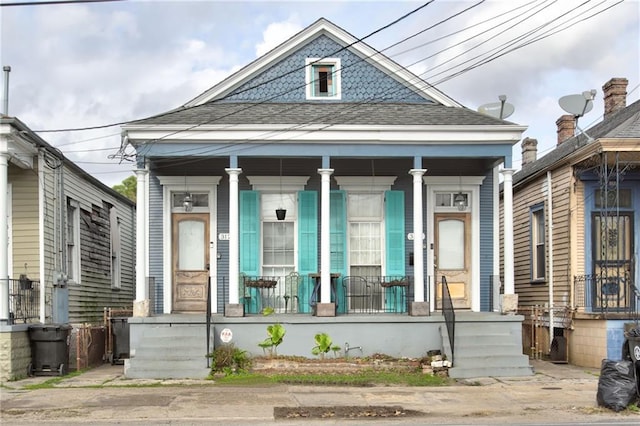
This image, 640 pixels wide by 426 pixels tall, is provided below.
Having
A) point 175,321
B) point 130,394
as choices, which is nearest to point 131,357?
point 175,321

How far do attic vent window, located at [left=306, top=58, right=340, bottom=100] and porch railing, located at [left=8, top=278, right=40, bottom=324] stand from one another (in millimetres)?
7310

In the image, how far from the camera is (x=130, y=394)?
13.0m

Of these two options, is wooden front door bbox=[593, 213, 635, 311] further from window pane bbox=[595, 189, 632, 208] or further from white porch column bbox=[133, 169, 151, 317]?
white porch column bbox=[133, 169, 151, 317]

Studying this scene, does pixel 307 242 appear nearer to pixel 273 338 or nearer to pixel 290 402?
pixel 273 338

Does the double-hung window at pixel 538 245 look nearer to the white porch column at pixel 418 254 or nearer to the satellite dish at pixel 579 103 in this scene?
the satellite dish at pixel 579 103

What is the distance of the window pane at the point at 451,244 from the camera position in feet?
61.0

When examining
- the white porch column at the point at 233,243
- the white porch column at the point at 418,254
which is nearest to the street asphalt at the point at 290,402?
the white porch column at the point at 418,254

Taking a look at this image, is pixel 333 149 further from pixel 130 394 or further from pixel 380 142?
pixel 130 394

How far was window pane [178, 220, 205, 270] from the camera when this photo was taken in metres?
18.3

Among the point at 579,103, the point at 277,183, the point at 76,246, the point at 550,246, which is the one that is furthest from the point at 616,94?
the point at 76,246

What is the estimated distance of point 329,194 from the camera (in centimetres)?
1712

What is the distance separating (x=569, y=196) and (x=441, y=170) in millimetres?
2894

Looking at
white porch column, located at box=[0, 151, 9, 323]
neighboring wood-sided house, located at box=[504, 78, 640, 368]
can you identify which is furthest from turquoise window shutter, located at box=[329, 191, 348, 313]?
white porch column, located at box=[0, 151, 9, 323]

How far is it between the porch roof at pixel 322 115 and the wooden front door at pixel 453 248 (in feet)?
8.02
